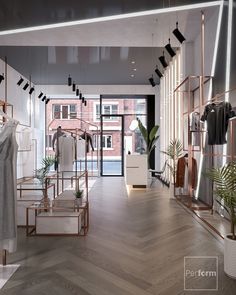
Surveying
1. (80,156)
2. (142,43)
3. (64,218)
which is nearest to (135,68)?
(142,43)

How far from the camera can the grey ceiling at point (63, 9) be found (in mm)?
5086

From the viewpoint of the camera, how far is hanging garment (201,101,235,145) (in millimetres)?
4430

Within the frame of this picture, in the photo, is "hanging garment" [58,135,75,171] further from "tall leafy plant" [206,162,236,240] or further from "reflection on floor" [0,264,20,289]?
"tall leafy plant" [206,162,236,240]

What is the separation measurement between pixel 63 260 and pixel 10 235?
0.70 metres

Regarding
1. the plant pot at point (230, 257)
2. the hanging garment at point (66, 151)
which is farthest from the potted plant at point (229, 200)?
the hanging garment at point (66, 151)

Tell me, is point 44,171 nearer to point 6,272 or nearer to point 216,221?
point 6,272

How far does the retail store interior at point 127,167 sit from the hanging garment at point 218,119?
0.05 ft

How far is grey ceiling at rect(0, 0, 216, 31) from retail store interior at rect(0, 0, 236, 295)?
19 millimetres

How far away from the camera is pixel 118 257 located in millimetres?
3373

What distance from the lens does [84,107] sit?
13102 mm

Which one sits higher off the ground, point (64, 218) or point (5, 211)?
point (5, 211)

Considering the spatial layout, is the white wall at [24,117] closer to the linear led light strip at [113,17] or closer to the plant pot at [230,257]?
the linear led light strip at [113,17]

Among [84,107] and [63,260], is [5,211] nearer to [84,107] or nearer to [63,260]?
[63,260]

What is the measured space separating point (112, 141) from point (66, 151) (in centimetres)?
684
